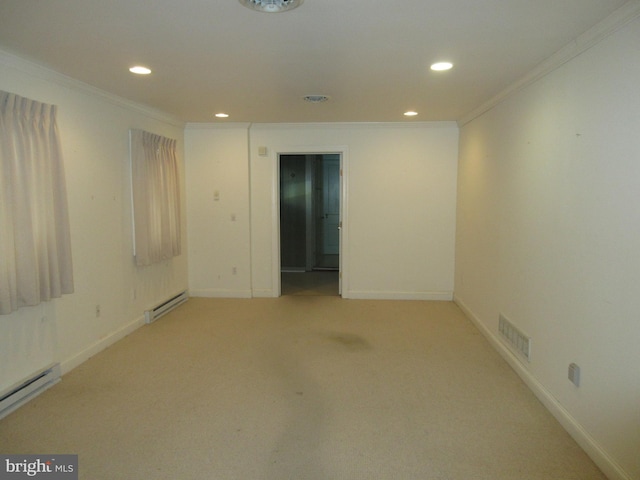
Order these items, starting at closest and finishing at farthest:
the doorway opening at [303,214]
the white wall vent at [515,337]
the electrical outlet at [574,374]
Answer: the electrical outlet at [574,374] → the white wall vent at [515,337] → the doorway opening at [303,214]

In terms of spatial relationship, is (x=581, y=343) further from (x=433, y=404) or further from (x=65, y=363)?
(x=65, y=363)

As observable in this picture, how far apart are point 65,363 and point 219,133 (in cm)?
327

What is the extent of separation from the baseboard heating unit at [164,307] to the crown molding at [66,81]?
2.08 m

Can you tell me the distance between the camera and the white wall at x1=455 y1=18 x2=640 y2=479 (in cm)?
200

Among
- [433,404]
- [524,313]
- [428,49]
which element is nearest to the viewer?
[428,49]

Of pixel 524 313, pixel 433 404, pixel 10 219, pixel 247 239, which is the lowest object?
pixel 433 404

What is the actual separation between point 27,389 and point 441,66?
3.60 meters

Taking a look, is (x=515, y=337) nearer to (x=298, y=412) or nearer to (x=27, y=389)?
(x=298, y=412)

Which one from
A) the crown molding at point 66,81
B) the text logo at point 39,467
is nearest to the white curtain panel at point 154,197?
the crown molding at point 66,81

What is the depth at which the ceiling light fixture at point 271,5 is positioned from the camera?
196 cm

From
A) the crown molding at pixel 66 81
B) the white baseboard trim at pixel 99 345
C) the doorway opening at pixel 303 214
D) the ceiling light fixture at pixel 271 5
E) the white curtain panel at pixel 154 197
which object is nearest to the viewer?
the ceiling light fixture at pixel 271 5

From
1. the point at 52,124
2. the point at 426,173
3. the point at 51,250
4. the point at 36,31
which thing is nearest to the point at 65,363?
the point at 51,250

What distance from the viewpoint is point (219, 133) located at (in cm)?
544

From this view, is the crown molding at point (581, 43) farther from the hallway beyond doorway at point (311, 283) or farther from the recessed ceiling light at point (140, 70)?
the hallway beyond doorway at point (311, 283)
